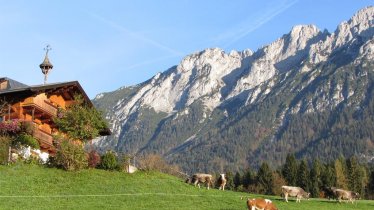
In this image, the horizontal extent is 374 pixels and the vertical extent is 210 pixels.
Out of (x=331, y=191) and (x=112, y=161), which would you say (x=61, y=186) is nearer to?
(x=112, y=161)

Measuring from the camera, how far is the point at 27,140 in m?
55.2


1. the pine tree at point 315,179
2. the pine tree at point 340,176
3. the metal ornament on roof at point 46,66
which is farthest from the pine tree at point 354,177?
the metal ornament on roof at point 46,66

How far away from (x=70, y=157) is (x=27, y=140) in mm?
8939

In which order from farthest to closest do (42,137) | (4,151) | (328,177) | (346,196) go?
(328,177) → (42,137) → (4,151) → (346,196)

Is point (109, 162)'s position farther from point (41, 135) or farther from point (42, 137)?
point (41, 135)

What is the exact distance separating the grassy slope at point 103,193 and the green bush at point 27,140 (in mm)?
6945

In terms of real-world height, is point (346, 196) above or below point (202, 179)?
below

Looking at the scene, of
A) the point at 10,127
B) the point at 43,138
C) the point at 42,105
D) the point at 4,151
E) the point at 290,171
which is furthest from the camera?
the point at 290,171

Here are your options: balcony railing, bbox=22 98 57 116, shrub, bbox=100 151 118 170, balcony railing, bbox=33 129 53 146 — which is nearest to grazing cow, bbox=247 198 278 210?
shrub, bbox=100 151 118 170

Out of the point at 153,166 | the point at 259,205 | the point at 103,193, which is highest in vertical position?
the point at 153,166

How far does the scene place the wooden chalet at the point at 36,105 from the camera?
61156mm

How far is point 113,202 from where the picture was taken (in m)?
37.3

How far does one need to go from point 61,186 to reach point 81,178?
335 cm

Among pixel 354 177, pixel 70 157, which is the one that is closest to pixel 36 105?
pixel 70 157
